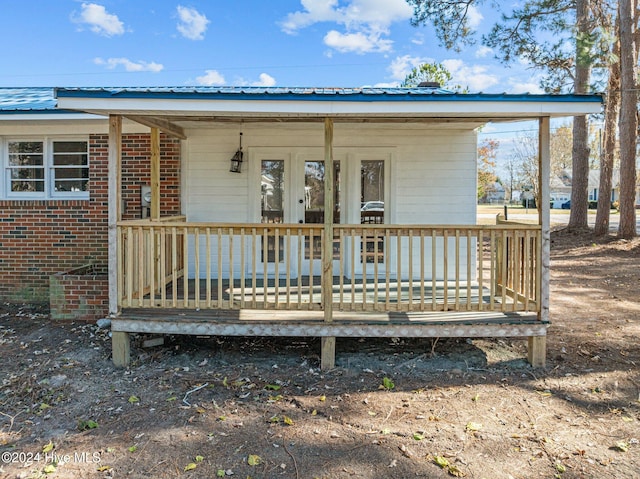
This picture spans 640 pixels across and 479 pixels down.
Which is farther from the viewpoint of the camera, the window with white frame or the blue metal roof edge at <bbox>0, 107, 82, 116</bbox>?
the window with white frame

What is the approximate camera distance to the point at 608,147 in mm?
15359

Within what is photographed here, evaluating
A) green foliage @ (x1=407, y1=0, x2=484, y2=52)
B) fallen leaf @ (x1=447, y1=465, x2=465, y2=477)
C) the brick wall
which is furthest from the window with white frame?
green foliage @ (x1=407, y1=0, x2=484, y2=52)

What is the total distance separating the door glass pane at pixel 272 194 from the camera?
7.40m

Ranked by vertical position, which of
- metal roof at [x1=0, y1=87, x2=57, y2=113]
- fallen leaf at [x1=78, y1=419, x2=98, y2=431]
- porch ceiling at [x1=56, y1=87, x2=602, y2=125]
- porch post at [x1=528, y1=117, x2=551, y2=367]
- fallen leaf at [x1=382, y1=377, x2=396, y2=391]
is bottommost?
fallen leaf at [x1=78, y1=419, x2=98, y2=431]

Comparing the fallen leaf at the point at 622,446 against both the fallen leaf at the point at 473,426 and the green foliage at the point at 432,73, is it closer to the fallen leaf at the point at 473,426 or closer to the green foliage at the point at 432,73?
the fallen leaf at the point at 473,426

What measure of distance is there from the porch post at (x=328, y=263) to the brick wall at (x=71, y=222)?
10.7 ft

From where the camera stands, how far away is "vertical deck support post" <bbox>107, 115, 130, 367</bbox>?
487 centimetres

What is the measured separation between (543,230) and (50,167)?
685cm

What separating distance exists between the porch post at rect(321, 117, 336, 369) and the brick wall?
10.7 ft

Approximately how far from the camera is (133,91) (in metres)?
4.53

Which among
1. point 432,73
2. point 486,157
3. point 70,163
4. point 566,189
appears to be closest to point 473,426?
point 70,163

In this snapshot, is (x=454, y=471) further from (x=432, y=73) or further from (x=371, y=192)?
(x=432, y=73)

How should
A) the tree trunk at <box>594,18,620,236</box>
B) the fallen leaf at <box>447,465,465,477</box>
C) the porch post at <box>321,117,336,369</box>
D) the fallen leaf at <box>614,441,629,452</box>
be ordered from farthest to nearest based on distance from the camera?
1. the tree trunk at <box>594,18,620,236</box>
2. the porch post at <box>321,117,336,369</box>
3. the fallen leaf at <box>614,441,629,452</box>
4. the fallen leaf at <box>447,465,465,477</box>

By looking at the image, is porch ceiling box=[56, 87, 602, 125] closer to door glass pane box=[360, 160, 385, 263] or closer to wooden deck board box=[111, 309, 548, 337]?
wooden deck board box=[111, 309, 548, 337]
